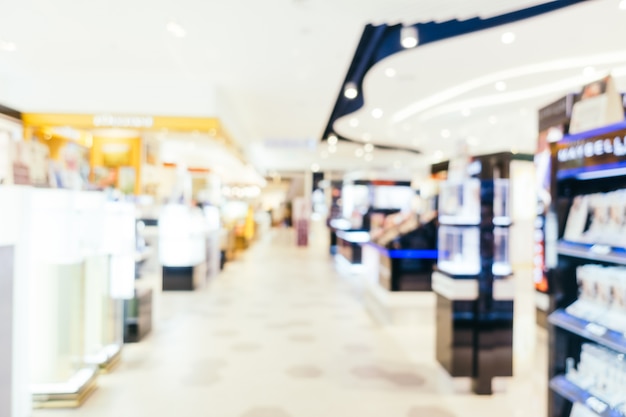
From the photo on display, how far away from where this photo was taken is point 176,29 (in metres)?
5.42

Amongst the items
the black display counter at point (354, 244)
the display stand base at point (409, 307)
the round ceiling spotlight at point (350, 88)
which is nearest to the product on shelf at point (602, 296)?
the display stand base at point (409, 307)

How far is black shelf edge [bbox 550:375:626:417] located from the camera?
206 cm

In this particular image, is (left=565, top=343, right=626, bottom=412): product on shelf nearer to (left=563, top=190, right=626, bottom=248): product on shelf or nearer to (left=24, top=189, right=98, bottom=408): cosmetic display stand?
(left=563, top=190, right=626, bottom=248): product on shelf

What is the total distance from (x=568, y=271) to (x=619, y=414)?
27.7 inches

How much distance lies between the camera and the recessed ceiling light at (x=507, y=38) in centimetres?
579

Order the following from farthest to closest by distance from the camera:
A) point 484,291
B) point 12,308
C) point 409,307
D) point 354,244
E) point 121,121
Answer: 1. point 354,244
2. point 121,121
3. point 409,307
4. point 484,291
5. point 12,308

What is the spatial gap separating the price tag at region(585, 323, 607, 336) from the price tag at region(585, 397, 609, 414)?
304 mm

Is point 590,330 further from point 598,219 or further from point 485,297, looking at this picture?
point 485,297

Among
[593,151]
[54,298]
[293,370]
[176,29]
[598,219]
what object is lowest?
[293,370]

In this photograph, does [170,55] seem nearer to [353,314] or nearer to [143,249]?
[143,249]

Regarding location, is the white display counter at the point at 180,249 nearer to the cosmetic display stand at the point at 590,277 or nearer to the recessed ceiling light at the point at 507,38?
the recessed ceiling light at the point at 507,38


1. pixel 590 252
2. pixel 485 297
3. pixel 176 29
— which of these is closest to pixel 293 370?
pixel 485 297

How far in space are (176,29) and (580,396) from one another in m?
5.04

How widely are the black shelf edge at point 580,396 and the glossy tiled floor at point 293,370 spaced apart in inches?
35.0
